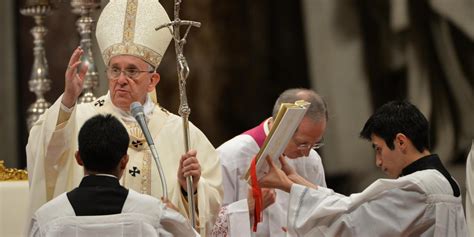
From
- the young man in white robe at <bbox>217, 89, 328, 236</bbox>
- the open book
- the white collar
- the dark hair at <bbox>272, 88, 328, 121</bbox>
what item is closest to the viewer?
the open book

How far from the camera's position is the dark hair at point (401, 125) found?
20.8ft

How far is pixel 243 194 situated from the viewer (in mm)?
7656

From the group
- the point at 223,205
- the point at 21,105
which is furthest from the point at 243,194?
the point at 21,105

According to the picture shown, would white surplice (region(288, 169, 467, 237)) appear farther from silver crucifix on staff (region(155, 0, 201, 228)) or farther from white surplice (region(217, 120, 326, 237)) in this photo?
white surplice (region(217, 120, 326, 237))

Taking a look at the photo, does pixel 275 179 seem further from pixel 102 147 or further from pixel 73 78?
pixel 102 147

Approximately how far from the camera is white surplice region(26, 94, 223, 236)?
659 cm

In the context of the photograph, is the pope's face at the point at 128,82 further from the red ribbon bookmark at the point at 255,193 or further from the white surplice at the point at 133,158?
the red ribbon bookmark at the point at 255,193

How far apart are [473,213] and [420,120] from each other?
167 cm

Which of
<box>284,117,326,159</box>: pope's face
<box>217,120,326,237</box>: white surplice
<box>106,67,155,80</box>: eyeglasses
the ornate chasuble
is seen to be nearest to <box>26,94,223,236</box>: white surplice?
the ornate chasuble

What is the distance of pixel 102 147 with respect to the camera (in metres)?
5.37

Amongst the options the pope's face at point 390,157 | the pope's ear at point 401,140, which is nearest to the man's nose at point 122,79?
the pope's face at point 390,157

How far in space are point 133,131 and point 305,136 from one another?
3.03 feet

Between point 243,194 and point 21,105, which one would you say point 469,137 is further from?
point 21,105

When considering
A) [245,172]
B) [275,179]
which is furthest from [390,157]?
[245,172]
